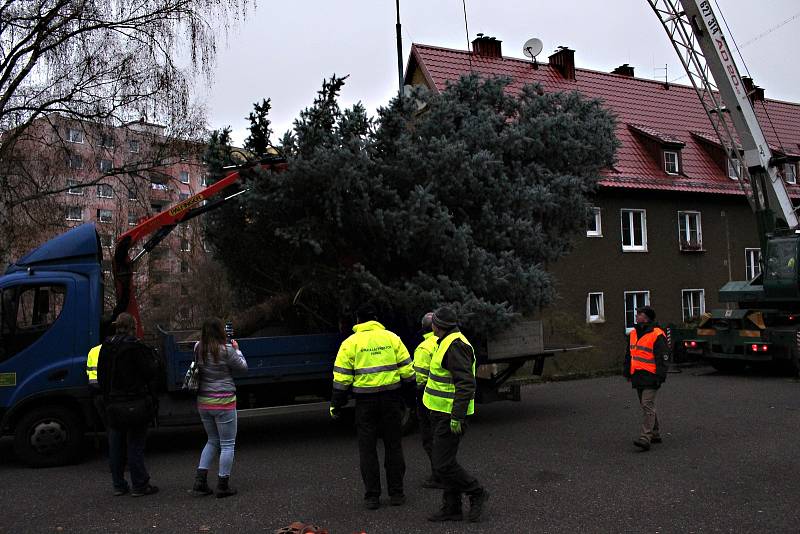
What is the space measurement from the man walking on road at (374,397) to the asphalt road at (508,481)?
9.6 inches

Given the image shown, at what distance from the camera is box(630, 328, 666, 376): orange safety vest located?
28.1 ft

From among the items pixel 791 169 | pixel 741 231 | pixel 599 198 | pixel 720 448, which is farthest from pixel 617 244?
pixel 720 448

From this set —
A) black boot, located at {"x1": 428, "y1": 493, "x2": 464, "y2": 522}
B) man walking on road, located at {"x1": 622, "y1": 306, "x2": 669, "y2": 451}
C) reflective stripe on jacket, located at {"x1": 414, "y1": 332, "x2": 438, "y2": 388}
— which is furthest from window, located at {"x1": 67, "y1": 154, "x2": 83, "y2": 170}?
black boot, located at {"x1": 428, "y1": 493, "x2": 464, "y2": 522}

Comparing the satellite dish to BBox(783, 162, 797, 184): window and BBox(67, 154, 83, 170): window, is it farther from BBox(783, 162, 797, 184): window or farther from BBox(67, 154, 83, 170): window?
BBox(67, 154, 83, 170): window

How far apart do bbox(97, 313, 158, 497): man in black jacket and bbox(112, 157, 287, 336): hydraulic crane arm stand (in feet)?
9.02

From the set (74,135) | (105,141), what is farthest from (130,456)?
(74,135)

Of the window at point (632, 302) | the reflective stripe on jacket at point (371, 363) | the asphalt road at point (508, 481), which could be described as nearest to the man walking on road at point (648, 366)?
the asphalt road at point (508, 481)

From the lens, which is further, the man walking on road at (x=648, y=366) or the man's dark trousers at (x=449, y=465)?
the man walking on road at (x=648, y=366)

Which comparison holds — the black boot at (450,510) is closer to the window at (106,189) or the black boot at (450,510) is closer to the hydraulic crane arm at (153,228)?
the hydraulic crane arm at (153,228)

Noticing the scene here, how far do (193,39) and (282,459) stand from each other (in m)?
8.95

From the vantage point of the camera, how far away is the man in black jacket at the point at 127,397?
22.3ft

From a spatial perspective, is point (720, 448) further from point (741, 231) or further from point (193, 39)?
point (741, 231)

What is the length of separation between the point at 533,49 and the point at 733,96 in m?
11.5

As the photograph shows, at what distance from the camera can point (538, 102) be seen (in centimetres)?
1064
